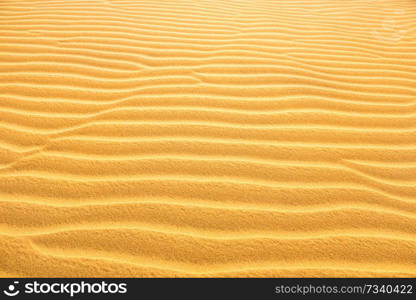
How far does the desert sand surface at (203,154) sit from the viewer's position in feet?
4.18

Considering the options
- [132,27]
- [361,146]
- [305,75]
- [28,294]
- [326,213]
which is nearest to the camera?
[28,294]

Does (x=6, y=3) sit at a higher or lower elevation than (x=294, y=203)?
higher

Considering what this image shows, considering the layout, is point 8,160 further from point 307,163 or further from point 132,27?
point 132,27

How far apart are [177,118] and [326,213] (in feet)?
3.43

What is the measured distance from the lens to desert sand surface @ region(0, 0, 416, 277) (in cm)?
127

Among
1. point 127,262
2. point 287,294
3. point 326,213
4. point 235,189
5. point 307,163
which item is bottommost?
point 287,294

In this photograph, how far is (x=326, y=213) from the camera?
1.43 m

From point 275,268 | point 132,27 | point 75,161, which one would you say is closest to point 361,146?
point 275,268

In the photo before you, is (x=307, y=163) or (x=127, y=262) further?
(x=307, y=163)

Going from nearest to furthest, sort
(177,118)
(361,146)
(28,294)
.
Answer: (28,294) → (361,146) → (177,118)

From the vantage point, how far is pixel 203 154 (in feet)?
5.58

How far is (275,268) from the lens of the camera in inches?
48.6

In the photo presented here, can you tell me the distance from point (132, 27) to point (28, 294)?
2780 millimetres

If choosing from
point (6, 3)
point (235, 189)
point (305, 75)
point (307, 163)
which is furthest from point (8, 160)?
point (6, 3)
